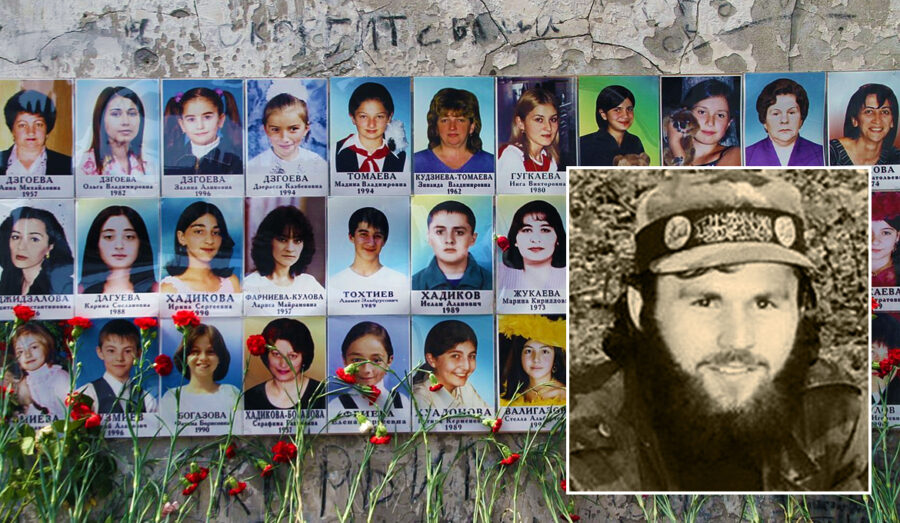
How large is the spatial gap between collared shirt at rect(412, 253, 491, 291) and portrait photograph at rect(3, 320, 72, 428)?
1.14 metres

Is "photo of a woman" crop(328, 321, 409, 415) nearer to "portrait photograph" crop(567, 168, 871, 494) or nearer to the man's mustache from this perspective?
"portrait photograph" crop(567, 168, 871, 494)

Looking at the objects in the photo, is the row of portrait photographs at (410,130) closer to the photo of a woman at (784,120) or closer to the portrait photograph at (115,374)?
the photo of a woman at (784,120)

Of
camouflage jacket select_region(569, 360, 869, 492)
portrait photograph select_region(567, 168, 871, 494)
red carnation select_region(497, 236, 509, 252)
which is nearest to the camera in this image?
portrait photograph select_region(567, 168, 871, 494)

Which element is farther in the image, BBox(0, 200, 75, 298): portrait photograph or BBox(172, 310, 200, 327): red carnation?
BBox(0, 200, 75, 298): portrait photograph

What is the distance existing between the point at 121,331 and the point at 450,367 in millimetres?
1044

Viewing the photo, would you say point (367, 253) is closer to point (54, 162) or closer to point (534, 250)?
point (534, 250)

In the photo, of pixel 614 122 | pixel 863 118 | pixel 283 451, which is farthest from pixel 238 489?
pixel 863 118

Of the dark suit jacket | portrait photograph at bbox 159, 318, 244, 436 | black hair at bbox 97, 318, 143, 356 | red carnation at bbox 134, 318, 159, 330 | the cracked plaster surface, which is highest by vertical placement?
the cracked plaster surface

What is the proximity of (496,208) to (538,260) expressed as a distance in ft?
0.70

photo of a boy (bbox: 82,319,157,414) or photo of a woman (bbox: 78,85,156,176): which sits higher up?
photo of a woman (bbox: 78,85,156,176)

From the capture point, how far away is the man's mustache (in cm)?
187

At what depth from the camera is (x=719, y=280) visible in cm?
183

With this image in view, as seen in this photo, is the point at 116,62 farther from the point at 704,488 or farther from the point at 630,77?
the point at 704,488

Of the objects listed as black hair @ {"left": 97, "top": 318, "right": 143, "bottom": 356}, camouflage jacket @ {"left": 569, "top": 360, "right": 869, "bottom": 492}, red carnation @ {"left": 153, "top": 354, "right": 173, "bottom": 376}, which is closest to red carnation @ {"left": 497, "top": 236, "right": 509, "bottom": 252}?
camouflage jacket @ {"left": 569, "top": 360, "right": 869, "bottom": 492}
